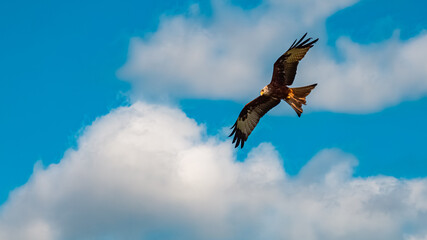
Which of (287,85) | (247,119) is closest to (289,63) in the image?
(287,85)

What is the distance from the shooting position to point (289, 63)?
20.0 m

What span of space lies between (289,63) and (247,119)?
13.9 feet

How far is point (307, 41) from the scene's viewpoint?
19.6m

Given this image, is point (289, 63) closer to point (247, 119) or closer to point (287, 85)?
point (287, 85)

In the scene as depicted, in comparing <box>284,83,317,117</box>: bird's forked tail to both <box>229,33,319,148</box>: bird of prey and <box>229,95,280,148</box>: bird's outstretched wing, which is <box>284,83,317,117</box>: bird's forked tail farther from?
<box>229,95,280,148</box>: bird's outstretched wing

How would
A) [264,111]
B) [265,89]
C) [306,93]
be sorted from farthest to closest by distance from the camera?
1. [264,111]
2. [265,89]
3. [306,93]

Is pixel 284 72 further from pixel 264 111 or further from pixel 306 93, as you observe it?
pixel 264 111

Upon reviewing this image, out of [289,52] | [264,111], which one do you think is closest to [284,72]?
[289,52]

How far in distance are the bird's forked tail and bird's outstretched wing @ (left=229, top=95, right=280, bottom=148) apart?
2906 mm

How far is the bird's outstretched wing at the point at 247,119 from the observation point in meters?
22.8

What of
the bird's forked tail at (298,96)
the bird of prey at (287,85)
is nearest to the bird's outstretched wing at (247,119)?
the bird of prey at (287,85)

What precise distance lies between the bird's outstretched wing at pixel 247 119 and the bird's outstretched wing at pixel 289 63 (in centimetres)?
244

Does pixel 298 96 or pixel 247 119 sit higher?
pixel 247 119

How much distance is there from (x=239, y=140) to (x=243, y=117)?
108 cm
